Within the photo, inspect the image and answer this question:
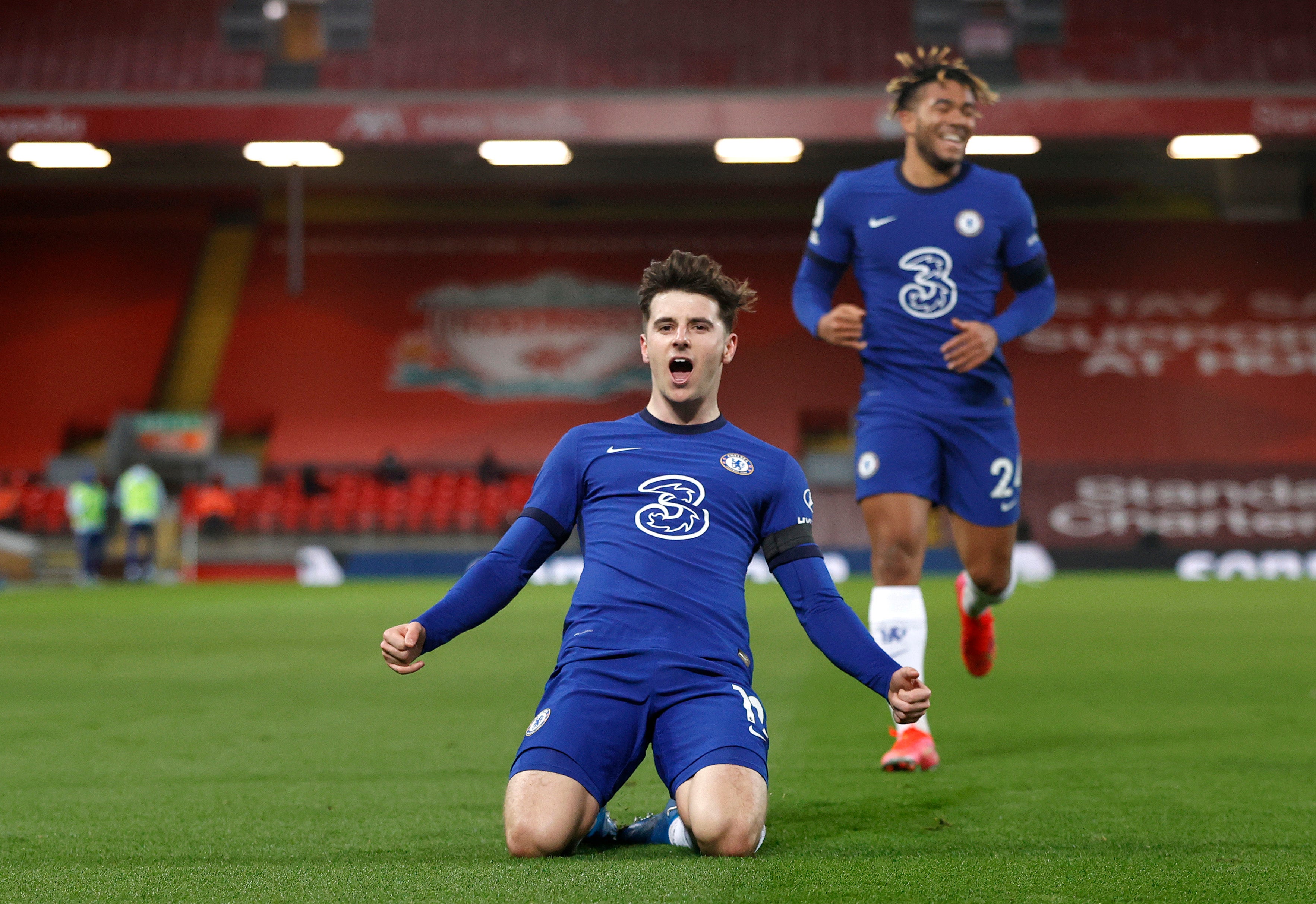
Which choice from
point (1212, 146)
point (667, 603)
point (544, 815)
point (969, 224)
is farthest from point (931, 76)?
point (1212, 146)

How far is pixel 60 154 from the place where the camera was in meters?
19.2

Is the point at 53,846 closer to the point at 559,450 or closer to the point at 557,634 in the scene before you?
the point at 559,450

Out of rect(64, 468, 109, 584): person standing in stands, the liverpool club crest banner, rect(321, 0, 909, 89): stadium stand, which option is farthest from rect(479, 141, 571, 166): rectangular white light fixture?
rect(64, 468, 109, 584): person standing in stands

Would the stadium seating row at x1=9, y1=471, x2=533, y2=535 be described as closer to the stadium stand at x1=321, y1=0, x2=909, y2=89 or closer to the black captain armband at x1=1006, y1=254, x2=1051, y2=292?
the stadium stand at x1=321, y1=0, x2=909, y2=89

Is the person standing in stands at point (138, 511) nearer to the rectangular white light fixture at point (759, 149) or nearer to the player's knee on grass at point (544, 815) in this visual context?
the rectangular white light fixture at point (759, 149)

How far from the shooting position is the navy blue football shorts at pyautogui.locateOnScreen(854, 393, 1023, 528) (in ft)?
14.2

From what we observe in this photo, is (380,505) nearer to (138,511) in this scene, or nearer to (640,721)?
(138,511)

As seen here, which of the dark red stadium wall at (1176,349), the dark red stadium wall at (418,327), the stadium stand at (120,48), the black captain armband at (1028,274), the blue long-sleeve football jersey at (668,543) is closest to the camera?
the blue long-sleeve football jersey at (668,543)

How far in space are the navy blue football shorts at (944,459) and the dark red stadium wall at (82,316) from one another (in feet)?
64.5

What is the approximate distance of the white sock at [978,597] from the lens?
465 centimetres

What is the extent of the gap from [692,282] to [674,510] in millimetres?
533

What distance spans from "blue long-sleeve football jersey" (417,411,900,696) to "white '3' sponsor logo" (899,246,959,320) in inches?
57.4

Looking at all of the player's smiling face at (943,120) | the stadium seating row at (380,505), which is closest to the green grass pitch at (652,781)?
the player's smiling face at (943,120)

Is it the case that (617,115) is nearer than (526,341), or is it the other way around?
Answer: (617,115)
